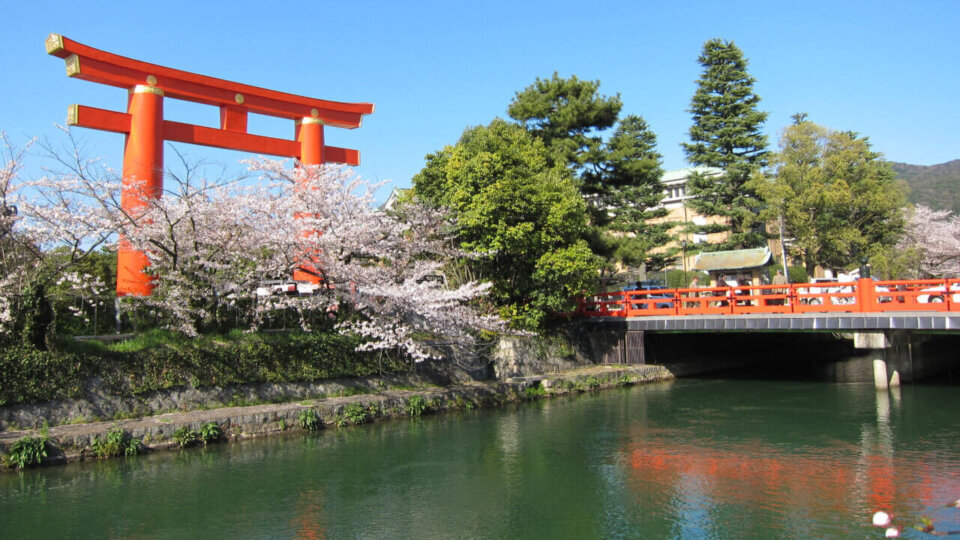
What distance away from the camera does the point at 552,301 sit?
2186cm

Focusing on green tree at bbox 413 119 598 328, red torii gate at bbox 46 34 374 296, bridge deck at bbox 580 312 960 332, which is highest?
red torii gate at bbox 46 34 374 296

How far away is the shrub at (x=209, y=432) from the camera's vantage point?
14336mm

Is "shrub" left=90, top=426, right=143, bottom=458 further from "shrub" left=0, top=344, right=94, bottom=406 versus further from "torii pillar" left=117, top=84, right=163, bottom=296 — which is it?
"torii pillar" left=117, top=84, right=163, bottom=296

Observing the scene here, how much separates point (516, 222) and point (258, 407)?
377 inches

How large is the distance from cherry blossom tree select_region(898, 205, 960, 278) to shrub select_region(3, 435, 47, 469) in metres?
38.8

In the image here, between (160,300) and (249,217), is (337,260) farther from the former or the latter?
(160,300)

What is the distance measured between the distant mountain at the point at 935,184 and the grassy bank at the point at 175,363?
345 ft

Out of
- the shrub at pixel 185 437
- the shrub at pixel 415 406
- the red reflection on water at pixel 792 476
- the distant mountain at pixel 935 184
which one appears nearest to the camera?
the red reflection on water at pixel 792 476

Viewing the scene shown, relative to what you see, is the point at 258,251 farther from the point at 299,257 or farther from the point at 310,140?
the point at 310,140

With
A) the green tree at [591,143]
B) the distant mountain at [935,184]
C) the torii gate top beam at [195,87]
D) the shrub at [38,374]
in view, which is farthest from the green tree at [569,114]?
the distant mountain at [935,184]

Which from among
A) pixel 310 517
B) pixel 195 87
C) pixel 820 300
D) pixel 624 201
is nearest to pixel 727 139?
pixel 624 201

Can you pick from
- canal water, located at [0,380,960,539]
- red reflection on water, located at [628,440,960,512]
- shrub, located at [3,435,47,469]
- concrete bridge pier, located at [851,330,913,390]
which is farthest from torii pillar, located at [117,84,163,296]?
concrete bridge pier, located at [851,330,913,390]

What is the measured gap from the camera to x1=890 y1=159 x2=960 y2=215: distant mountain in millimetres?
114938

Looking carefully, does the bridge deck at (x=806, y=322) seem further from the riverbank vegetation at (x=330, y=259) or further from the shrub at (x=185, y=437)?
the shrub at (x=185, y=437)
